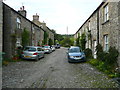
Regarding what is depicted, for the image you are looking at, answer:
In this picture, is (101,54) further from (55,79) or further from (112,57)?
(55,79)

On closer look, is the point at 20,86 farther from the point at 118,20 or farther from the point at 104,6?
the point at 104,6

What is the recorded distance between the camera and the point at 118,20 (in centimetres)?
680

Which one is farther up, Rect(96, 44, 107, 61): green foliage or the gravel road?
Rect(96, 44, 107, 61): green foliage

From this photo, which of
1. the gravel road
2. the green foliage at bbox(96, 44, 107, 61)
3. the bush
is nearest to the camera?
the gravel road

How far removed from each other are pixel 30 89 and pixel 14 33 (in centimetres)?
936

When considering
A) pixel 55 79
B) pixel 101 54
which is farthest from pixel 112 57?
pixel 55 79

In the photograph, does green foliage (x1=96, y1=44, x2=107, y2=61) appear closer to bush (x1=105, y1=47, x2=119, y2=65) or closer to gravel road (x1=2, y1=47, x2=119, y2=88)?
bush (x1=105, y1=47, x2=119, y2=65)

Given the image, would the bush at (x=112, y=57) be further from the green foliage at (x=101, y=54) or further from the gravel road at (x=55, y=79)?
the gravel road at (x=55, y=79)

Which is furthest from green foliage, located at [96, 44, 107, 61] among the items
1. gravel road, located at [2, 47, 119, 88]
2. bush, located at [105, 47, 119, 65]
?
gravel road, located at [2, 47, 119, 88]

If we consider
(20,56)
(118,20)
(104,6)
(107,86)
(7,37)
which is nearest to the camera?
(107,86)

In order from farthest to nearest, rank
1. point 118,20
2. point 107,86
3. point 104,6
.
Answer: point 104,6 < point 118,20 < point 107,86

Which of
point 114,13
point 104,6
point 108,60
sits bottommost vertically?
point 108,60

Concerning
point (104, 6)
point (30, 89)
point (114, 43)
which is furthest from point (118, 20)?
point (30, 89)

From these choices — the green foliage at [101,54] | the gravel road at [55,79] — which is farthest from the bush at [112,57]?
the gravel road at [55,79]
